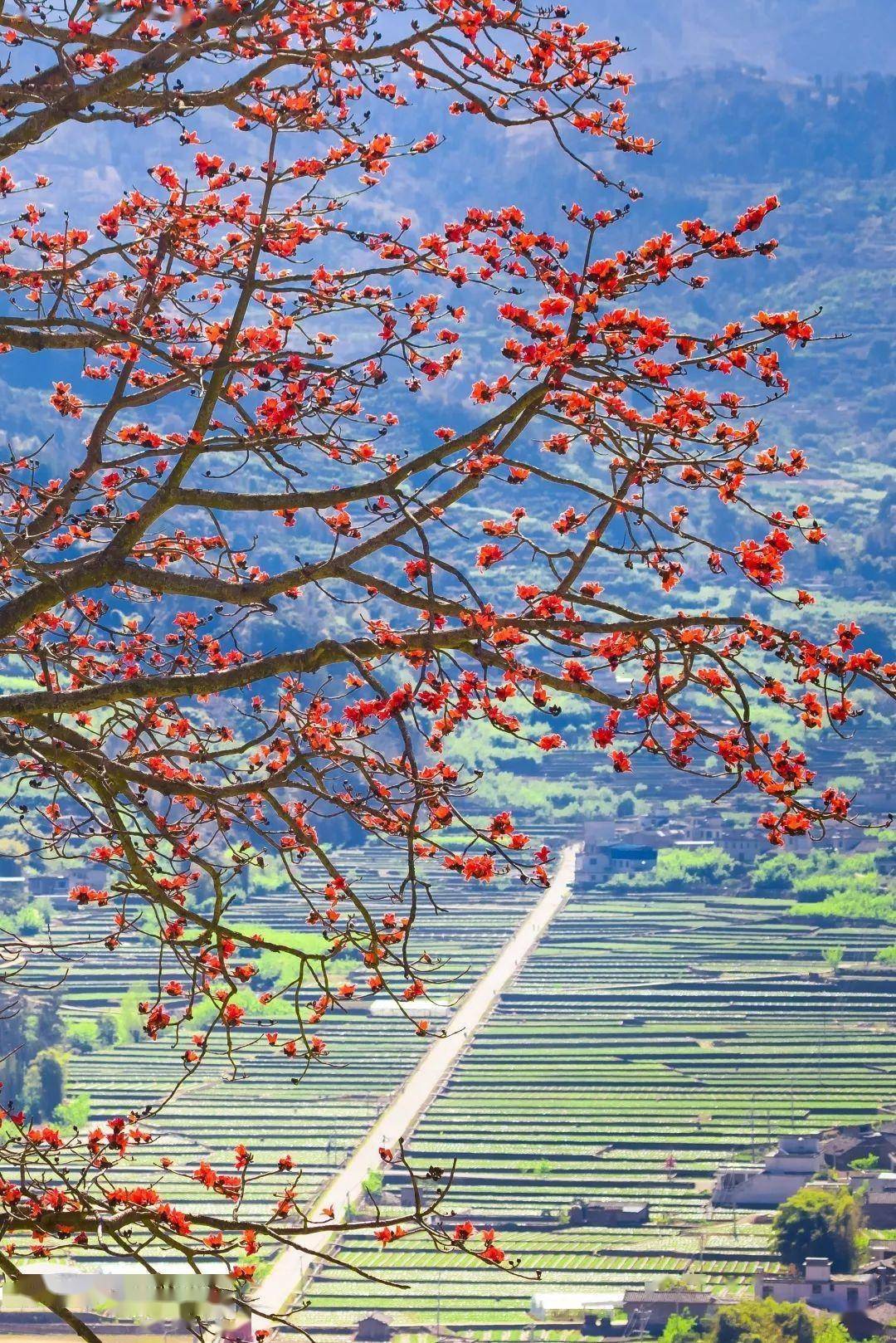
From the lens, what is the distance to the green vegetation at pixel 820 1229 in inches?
1449

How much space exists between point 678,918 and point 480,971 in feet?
35.6

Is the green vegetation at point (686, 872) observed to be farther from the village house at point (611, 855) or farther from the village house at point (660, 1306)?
the village house at point (660, 1306)

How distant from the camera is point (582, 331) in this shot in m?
5.10

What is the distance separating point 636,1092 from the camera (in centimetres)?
5019

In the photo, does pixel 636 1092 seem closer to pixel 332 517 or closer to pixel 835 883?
pixel 835 883

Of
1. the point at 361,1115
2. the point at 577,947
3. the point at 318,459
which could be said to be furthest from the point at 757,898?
the point at 318,459

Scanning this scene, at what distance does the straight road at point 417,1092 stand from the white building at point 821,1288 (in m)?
6.80

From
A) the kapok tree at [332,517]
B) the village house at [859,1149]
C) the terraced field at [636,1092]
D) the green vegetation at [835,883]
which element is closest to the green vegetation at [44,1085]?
the terraced field at [636,1092]

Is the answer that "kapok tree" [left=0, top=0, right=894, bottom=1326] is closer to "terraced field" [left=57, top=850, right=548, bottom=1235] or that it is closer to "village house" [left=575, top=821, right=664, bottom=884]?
"terraced field" [left=57, top=850, right=548, bottom=1235]

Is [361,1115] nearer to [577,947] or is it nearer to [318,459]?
[577,947]

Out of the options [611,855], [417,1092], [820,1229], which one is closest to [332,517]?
[820,1229]

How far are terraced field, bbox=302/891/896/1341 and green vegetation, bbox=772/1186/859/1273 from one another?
27.0 inches

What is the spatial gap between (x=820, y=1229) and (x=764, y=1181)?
5206 mm

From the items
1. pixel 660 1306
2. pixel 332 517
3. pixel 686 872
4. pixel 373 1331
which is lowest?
pixel 332 517
